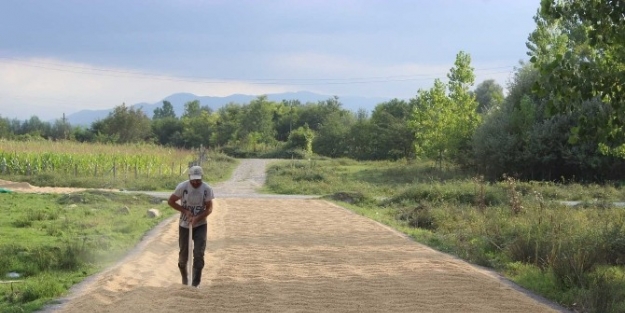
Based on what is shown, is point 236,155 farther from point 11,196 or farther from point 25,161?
point 11,196

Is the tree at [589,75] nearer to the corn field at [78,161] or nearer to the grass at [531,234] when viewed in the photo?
the grass at [531,234]

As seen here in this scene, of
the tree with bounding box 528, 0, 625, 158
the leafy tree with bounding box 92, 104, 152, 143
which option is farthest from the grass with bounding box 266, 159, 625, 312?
the leafy tree with bounding box 92, 104, 152, 143

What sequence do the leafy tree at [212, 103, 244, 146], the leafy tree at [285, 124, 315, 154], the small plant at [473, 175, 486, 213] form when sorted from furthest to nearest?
the leafy tree at [212, 103, 244, 146]
the leafy tree at [285, 124, 315, 154]
the small plant at [473, 175, 486, 213]

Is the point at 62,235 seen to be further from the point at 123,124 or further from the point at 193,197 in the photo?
the point at 123,124

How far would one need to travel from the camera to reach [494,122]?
151ft

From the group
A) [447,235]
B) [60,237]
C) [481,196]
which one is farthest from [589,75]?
[60,237]

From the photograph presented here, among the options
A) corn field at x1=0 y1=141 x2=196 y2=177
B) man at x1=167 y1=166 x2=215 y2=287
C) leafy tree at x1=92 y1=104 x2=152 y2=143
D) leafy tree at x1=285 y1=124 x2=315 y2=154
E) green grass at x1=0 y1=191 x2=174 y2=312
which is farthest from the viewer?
leafy tree at x1=92 y1=104 x2=152 y2=143

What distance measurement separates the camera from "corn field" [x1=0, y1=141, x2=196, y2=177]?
1607 inches

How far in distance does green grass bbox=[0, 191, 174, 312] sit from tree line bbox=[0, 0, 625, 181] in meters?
7.78

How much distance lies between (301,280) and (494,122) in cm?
3592

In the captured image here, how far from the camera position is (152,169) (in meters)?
46.1

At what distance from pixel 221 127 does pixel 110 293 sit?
9212cm

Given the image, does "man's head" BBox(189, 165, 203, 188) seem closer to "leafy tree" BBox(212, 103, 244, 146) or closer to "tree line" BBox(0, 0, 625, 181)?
"tree line" BBox(0, 0, 625, 181)

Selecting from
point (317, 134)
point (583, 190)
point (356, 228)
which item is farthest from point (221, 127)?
point (356, 228)
